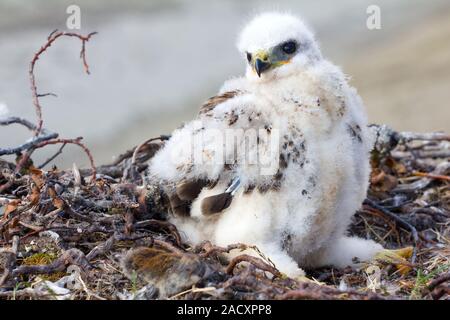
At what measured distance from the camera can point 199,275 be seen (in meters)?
3.93

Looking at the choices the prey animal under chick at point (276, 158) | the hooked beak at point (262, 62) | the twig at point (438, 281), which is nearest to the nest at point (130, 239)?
the twig at point (438, 281)

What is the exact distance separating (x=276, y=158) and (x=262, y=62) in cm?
69

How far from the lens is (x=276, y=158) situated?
436 cm

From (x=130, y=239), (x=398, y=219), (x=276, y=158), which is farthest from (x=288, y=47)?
(x=398, y=219)

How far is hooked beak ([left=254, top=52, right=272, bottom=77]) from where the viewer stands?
15.5 feet

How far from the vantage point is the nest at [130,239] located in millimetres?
3949

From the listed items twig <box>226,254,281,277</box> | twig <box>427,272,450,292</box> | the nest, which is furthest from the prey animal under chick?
twig <box>427,272,450,292</box>

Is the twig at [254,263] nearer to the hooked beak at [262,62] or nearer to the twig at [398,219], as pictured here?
the hooked beak at [262,62]

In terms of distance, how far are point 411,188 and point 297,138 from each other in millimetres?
2057

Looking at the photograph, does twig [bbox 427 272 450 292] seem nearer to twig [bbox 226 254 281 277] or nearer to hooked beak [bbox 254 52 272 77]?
twig [bbox 226 254 281 277]

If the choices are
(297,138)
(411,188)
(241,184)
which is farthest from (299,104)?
(411,188)

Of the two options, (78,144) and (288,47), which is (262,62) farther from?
(78,144)

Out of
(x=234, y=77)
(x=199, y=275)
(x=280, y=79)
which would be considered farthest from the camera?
(x=234, y=77)

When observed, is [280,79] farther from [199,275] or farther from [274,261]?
[199,275]
